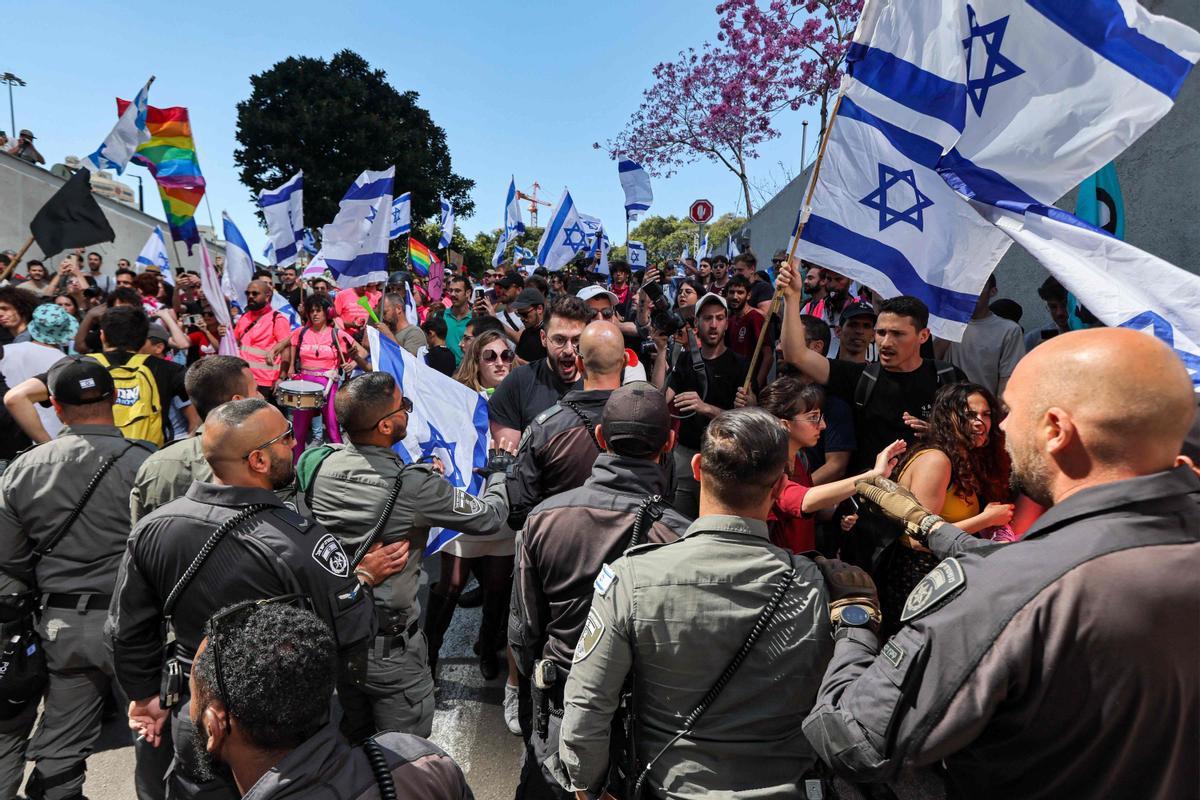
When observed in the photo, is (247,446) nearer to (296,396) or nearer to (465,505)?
(465,505)

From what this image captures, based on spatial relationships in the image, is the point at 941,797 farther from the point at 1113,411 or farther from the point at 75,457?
the point at 75,457

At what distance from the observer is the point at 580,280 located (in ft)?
40.9

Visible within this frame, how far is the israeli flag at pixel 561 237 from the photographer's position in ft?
38.4

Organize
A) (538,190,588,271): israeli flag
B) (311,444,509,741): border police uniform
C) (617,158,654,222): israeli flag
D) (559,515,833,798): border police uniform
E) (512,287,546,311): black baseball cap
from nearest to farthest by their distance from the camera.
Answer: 1. (559,515,833,798): border police uniform
2. (311,444,509,741): border police uniform
3. (512,287,546,311): black baseball cap
4. (538,190,588,271): israeli flag
5. (617,158,654,222): israeli flag

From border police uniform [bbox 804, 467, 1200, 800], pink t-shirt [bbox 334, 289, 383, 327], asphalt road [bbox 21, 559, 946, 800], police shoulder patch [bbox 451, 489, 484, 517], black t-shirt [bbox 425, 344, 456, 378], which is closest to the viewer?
border police uniform [bbox 804, 467, 1200, 800]

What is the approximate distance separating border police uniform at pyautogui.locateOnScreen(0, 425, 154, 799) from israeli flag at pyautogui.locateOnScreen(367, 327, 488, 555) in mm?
1413

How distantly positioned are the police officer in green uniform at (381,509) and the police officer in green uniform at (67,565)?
3.17 ft

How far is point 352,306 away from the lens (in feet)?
30.7

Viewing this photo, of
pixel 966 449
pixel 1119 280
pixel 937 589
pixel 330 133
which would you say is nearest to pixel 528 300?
pixel 966 449

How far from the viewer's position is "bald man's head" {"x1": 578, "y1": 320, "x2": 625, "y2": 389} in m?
3.47

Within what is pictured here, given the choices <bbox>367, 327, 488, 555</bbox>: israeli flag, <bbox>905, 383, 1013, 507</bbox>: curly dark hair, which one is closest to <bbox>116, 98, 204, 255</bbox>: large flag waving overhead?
<bbox>367, 327, 488, 555</bbox>: israeli flag

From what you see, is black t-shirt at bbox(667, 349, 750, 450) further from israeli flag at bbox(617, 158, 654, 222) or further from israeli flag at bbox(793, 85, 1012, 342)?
israeli flag at bbox(617, 158, 654, 222)

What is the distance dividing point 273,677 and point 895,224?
3438mm

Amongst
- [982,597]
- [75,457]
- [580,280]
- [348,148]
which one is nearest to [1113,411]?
[982,597]
